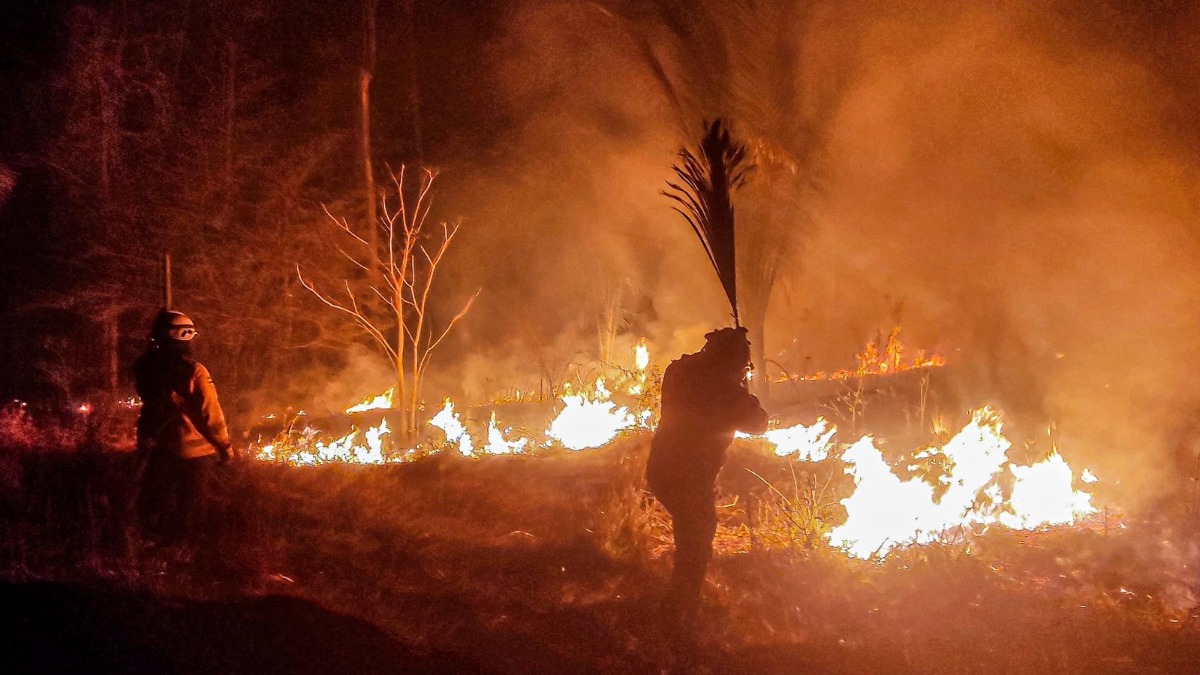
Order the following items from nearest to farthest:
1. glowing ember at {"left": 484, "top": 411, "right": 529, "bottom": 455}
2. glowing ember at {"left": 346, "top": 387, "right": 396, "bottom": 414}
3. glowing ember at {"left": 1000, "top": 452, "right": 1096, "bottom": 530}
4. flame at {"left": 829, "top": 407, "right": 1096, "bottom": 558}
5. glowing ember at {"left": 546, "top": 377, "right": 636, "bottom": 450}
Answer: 1. flame at {"left": 829, "top": 407, "right": 1096, "bottom": 558}
2. glowing ember at {"left": 1000, "top": 452, "right": 1096, "bottom": 530}
3. glowing ember at {"left": 546, "top": 377, "right": 636, "bottom": 450}
4. glowing ember at {"left": 484, "top": 411, "right": 529, "bottom": 455}
5. glowing ember at {"left": 346, "top": 387, "right": 396, "bottom": 414}

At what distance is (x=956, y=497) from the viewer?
→ 224 inches

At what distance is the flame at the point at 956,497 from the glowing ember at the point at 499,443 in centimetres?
341

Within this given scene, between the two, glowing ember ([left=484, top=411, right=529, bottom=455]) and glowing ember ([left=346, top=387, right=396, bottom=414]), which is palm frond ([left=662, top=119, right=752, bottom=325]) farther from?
glowing ember ([left=346, top=387, right=396, bottom=414])

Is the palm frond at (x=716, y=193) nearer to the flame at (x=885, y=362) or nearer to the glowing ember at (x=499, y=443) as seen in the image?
the glowing ember at (x=499, y=443)

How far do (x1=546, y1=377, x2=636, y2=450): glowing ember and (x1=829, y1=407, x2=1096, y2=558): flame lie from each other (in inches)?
99.5

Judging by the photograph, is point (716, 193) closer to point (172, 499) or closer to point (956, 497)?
point (956, 497)

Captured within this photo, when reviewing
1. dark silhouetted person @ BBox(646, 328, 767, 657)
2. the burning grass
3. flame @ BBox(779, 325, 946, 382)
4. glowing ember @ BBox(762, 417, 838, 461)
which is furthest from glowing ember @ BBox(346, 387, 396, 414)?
dark silhouetted person @ BBox(646, 328, 767, 657)

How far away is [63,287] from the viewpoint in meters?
11.0

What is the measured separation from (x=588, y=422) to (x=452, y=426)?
1.81 m

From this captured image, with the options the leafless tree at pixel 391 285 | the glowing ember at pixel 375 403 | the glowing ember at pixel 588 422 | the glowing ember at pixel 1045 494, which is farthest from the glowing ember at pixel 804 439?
the glowing ember at pixel 375 403

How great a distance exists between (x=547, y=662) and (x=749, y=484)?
292 centimetres

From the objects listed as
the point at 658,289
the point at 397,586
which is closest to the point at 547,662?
the point at 397,586

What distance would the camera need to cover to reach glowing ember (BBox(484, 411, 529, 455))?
859cm

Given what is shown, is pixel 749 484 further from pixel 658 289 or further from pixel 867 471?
pixel 658 289
